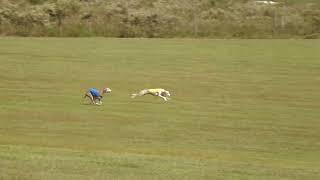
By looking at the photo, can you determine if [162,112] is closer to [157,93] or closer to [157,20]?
[157,93]

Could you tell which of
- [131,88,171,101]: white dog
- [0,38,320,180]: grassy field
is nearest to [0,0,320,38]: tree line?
[0,38,320,180]: grassy field

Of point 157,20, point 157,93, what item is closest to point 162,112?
point 157,93

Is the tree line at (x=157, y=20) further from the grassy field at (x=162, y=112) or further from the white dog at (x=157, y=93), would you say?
the white dog at (x=157, y=93)

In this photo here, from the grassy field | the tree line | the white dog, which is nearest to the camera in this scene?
the grassy field

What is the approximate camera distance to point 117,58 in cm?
2611

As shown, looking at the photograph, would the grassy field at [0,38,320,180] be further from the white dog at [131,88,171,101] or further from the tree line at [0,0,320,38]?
the tree line at [0,0,320,38]

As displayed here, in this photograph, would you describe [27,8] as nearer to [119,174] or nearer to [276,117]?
[276,117]

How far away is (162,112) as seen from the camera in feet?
52.6

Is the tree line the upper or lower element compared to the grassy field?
lower

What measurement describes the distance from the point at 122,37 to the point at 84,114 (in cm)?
1958

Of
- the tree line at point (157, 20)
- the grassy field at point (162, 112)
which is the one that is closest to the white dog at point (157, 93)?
the grassy field at point (162, 112)

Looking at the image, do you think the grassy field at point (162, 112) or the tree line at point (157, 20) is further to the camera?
the tree line at point (157, 20)

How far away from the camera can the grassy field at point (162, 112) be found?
31.3 ft

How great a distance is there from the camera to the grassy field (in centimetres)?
955
